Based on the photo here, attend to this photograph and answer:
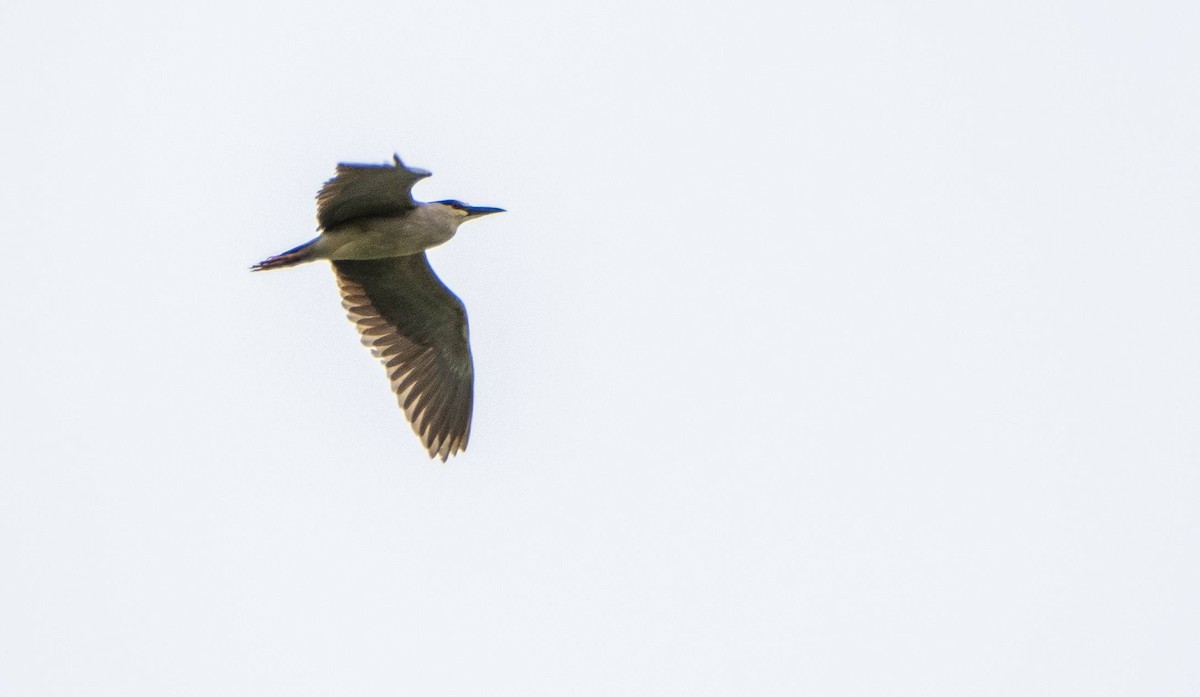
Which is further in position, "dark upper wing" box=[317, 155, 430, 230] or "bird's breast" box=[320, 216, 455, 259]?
"bird's breast" box=[320, 216, 455, 259]

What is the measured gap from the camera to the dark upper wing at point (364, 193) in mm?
10875

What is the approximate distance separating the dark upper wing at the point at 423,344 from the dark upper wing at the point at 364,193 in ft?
3.34

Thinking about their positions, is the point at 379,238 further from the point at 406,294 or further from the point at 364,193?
the point at 406,294

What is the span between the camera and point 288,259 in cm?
1171

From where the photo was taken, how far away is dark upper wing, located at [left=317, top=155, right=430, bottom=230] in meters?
10.9

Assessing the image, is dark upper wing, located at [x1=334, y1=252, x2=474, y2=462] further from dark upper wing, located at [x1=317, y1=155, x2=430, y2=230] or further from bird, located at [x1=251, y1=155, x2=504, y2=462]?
dark upper wing, located at [x1=317, y1=155, x2=430, y2=230]

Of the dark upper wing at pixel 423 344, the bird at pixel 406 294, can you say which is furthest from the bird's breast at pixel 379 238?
the dark upper wing at pixel 423 344

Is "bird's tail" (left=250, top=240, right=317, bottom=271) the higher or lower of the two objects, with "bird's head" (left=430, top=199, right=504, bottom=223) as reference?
lower

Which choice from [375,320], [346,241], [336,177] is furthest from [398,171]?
[375,320]

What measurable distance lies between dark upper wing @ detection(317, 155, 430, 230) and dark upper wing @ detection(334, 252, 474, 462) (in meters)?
1.02

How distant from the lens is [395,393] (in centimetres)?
1307

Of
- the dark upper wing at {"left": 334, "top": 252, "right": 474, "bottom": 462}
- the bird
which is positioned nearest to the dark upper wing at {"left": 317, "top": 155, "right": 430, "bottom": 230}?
the bird

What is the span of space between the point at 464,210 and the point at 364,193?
1510mm

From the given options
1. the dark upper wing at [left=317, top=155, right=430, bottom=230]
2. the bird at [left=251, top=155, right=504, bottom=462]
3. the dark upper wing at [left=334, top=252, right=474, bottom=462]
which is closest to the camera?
the dark upper wing at [left=317, top=155, right=430, bottom=230]
